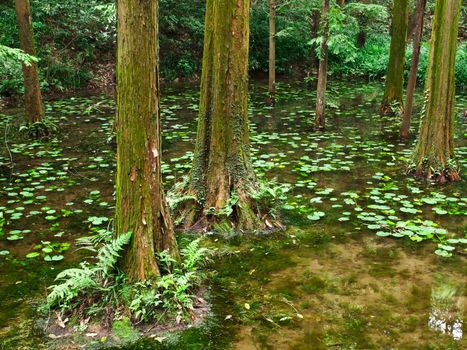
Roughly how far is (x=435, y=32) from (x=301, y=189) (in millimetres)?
3131

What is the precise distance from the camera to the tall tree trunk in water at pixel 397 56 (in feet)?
38.6

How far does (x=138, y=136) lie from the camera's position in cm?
361

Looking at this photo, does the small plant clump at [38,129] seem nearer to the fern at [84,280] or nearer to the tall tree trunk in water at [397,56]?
the fern at [84,280]

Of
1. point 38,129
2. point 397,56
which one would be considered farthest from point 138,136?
point 397,56

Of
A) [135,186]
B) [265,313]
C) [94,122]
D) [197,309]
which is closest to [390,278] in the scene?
[265,313]

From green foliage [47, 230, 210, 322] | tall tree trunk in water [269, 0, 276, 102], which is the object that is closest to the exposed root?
green foliage [47, 230, 210, 322]

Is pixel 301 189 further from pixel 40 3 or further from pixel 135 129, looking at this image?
pixel 40 3

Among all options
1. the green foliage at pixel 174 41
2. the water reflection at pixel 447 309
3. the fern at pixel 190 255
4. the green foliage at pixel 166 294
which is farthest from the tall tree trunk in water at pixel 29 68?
the water reflection at pixel 447 309

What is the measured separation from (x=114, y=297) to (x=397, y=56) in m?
10.9

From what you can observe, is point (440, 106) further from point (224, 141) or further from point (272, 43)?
point (272, 43)

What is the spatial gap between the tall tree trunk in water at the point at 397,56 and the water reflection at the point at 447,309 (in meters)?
9.10

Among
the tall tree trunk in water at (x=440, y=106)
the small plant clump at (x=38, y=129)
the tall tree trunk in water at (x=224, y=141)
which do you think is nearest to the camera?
the tall tree trunk in water at (x=224, y=141)

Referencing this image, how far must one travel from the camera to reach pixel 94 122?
11438 mm

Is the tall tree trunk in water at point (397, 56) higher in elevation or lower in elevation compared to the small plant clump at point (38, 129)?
higher
